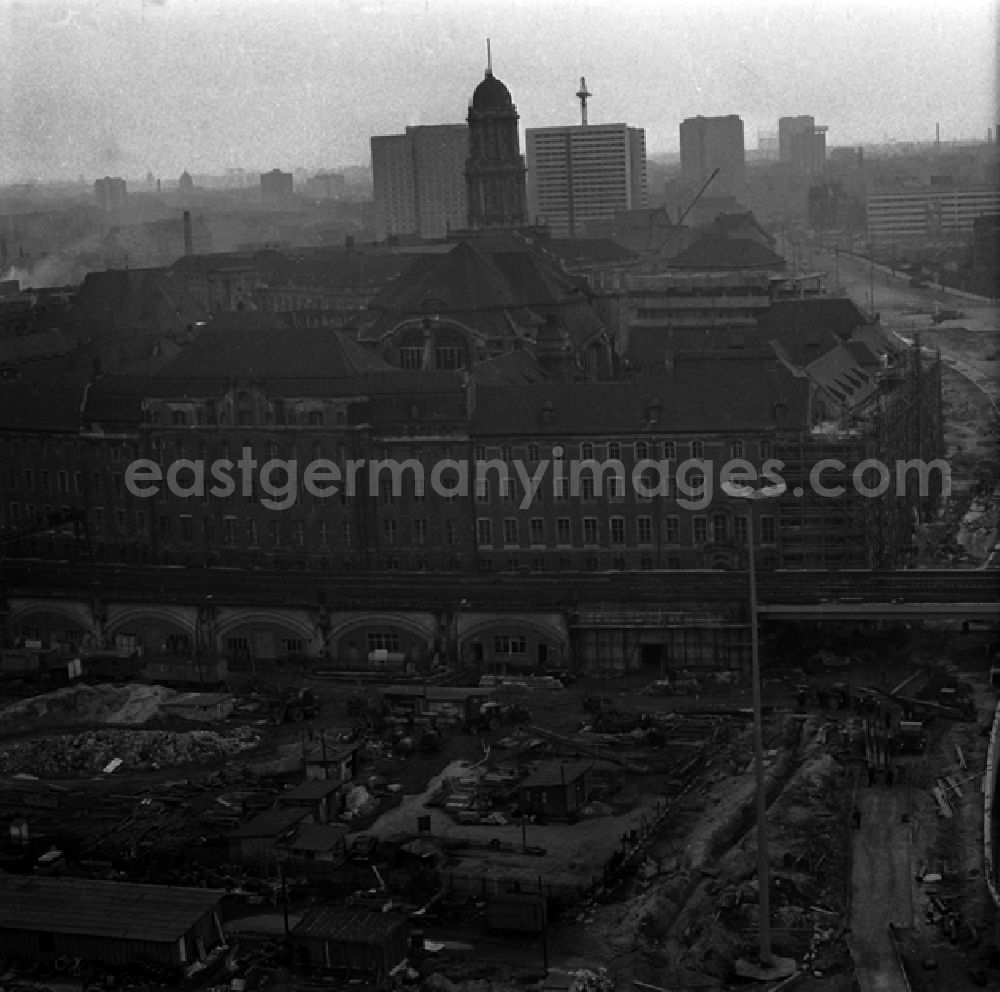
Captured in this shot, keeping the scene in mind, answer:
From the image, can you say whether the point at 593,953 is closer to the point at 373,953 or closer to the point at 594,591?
the point at 373,953

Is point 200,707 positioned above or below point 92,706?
above

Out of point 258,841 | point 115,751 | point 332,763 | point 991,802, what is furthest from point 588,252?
point 258,841

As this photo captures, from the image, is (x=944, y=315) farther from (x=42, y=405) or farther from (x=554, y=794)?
(x=554, y=794)

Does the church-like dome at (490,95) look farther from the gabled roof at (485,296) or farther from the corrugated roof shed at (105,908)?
the corrugated roof shed at (105,908)

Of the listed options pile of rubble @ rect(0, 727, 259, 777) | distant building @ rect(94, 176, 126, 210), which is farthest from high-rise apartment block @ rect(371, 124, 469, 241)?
pile of rubble @ rect(0, 727, 259, 777)

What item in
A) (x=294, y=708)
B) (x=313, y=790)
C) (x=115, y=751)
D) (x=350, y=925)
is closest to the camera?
→ (x=350, y=925)

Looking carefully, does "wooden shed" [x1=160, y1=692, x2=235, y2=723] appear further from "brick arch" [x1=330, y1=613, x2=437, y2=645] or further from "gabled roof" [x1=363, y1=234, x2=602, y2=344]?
"gabled roof" [x1=363, y1=234, x2=602, y2=344]

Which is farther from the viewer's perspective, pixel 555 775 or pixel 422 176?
pixel 422 176
